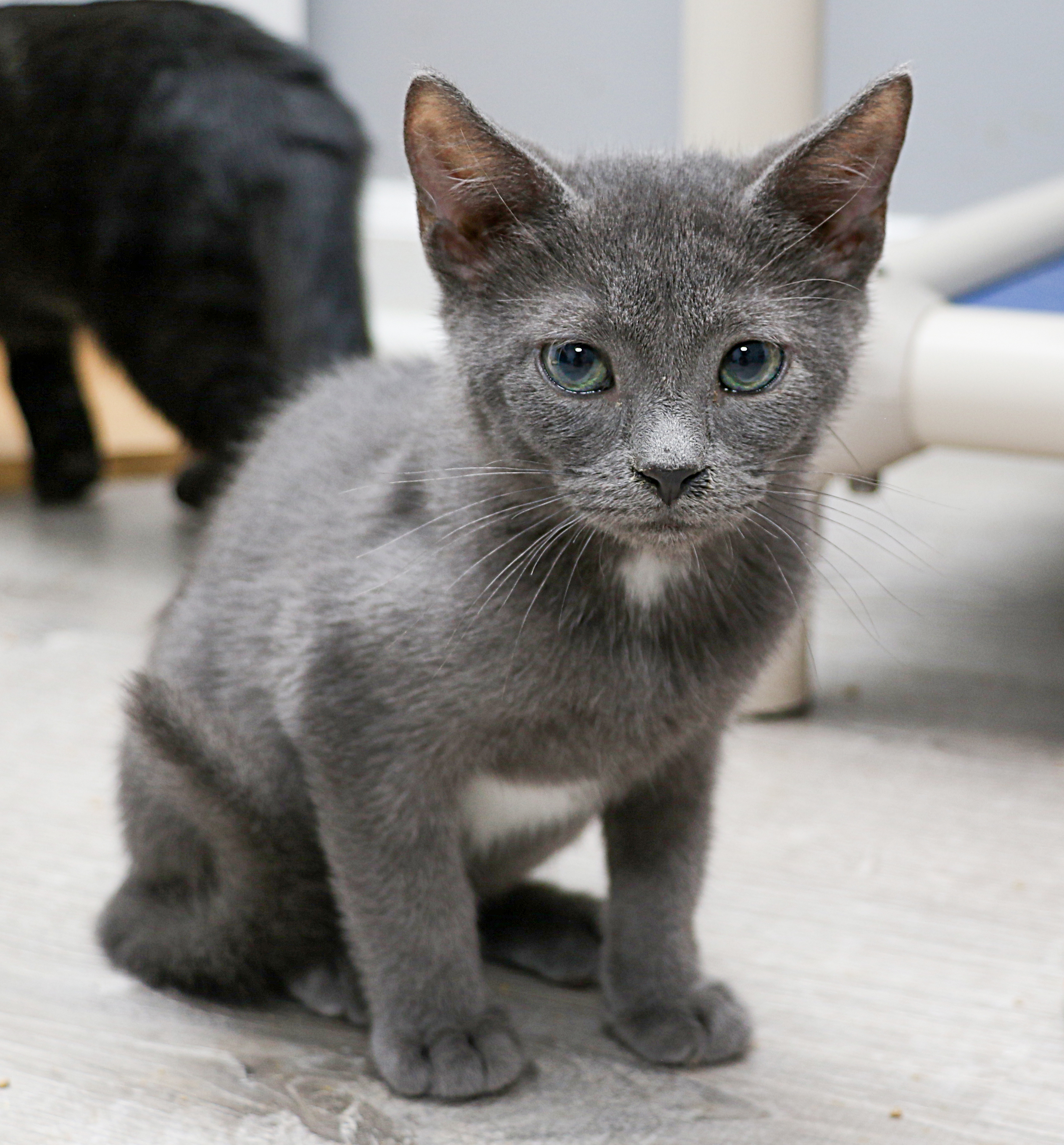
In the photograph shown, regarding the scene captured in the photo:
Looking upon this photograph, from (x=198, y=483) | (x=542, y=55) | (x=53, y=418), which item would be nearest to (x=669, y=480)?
(x=198, y=483)

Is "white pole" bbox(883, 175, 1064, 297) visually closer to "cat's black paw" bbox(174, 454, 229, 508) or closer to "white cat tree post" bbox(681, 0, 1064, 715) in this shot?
"white cat tree post" bbox(681, 0, 1064, 715)

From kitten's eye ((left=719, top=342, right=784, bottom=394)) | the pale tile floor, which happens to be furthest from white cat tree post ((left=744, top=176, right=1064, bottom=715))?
kitten's eye ((left=719, top=342, right=784, bottom=394))

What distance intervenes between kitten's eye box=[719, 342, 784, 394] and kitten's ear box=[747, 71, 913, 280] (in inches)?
3.5

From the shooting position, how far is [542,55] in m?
2.91

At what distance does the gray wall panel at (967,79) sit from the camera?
266 centimetres

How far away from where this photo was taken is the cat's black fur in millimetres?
2023

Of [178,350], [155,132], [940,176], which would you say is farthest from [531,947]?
[940,176]

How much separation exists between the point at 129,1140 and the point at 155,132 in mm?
1471

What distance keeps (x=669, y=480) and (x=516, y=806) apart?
1.07ft

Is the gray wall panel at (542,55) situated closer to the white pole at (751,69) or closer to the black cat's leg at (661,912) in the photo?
the white pole at (751,69)

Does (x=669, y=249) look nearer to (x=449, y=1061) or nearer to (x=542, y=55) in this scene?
(x=449, y=1061)

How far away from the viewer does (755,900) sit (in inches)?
53.8

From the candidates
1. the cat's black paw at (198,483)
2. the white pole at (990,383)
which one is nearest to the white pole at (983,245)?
the white pole at (990,383)

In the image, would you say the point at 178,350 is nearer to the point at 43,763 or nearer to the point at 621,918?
the point at 43,763
